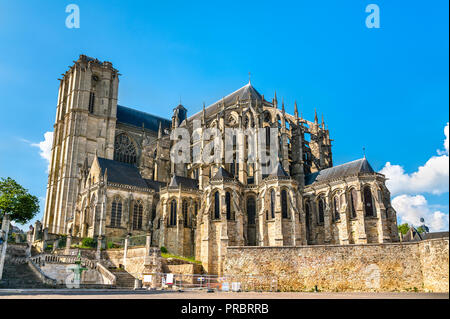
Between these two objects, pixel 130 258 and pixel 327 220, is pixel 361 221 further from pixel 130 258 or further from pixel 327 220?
pixel 130 258

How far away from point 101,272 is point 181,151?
2564cm

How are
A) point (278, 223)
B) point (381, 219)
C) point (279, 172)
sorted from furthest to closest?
1. point (279, 172)
2. point (278, 223)
3. point (381, 219)

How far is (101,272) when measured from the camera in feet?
91.7

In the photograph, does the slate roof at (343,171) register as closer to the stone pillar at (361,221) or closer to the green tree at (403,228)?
the stone pillar at (361,221)

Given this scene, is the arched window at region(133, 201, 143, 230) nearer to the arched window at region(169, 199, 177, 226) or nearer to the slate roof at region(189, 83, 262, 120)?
the arched window at region(169, 199, 177, 226)

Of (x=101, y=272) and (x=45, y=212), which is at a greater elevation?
(x=45, y=212)

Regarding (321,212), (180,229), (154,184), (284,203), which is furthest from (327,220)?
(154,184)

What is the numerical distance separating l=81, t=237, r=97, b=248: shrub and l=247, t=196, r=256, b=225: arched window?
1484 cm

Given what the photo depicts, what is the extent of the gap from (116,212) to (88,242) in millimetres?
4788

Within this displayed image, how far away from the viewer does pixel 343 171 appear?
39469mm

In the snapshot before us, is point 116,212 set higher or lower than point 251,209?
lower

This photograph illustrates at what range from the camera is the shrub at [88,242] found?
35406 millimetres
